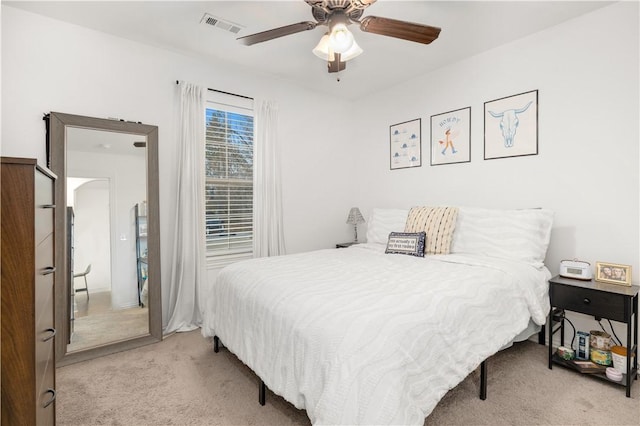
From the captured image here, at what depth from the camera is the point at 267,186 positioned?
3529mm

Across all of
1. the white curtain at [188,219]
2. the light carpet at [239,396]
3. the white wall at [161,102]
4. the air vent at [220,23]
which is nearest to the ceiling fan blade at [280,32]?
the air vent at [220,23]

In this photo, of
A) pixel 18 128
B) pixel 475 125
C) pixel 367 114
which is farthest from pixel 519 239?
pixel 18 128

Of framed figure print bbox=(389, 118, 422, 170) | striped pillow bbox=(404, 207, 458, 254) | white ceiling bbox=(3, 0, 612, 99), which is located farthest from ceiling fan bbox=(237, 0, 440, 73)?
framed figure print bbox=(389, 118, 422, 170)

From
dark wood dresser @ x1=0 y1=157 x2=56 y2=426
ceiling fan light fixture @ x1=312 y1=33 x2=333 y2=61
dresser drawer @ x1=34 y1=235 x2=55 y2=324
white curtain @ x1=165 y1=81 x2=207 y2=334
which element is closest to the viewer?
dark wood dresser @ x1=0 y1=157 x2=56 y2=426

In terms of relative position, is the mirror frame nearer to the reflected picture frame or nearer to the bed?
the bed

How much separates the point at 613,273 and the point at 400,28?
2.19 metres

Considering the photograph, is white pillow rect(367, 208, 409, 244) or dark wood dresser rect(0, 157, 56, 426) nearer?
dark wood dresser rect(0, 157, 56, 426)

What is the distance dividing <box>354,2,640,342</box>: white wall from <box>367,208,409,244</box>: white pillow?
51 centimetres

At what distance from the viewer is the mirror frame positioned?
238cm

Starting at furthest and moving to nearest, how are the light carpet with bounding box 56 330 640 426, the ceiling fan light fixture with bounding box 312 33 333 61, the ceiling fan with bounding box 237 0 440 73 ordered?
the ceiling fan light fixture with bounding box 312 33 333 61
the ceiling fan with bounding box 237 0 440 73
the light carpet with bounding box 56 330 640 426

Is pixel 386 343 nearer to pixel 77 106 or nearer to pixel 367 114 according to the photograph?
pixel 77 106

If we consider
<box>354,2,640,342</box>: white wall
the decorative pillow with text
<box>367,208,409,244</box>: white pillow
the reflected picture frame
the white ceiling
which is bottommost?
the reflected picture frame

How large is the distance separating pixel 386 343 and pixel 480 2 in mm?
2409

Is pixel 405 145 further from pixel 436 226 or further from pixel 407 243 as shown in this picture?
pixel 407 243
